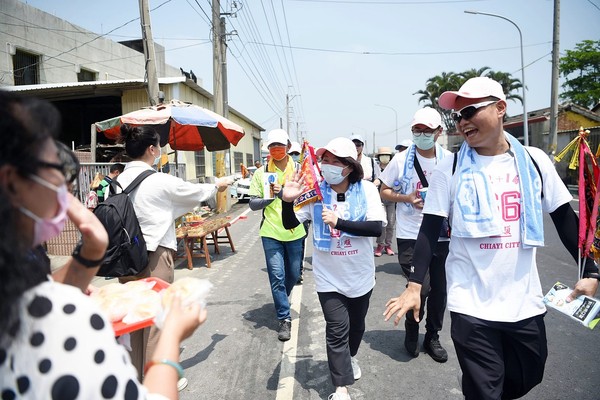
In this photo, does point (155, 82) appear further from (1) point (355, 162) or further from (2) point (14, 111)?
(2) point (14, 111)

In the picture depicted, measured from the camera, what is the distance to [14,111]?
891mm

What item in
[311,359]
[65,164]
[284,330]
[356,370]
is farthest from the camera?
[284,330]

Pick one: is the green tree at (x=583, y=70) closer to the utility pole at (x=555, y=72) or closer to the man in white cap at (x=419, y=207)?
the utility pole at (x=555, y=72)

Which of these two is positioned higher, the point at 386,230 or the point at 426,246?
the point at 426,246

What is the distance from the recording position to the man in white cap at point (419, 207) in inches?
143

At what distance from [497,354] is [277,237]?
→ 2.56m

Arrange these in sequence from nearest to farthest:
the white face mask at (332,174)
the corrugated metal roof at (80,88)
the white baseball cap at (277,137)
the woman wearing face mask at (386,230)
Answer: the white face mask at (332,174) → the white baseball cap at (277,137) → the woman wearing face mask at (386,230) → the corrugated metal roof at (80,88)

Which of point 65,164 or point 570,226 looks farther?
point 570,226

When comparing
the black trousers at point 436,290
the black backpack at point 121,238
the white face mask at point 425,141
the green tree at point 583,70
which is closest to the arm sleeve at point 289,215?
the black backpack at point 121,238

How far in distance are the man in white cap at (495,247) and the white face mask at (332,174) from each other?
0.86 meters

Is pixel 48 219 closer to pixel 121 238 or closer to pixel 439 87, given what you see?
pixel 121 238

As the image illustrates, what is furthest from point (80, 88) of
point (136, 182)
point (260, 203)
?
point (136, 182)

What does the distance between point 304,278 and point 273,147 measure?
2486 millimetres

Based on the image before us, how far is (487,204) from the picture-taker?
217cm
